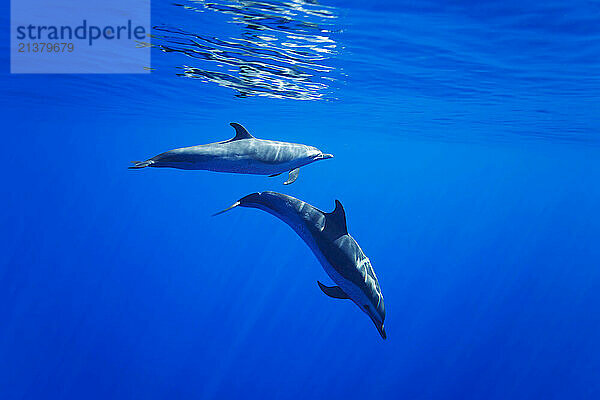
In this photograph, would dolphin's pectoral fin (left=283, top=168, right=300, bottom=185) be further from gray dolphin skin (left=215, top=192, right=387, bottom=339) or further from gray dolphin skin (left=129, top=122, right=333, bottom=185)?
gray dolphin skin (left=215, top=192, right=387, bottom=339)

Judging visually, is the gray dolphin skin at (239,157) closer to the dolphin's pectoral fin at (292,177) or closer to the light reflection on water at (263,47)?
the dolphin's pectoral fin at (292,177)

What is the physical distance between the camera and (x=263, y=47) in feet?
36.2

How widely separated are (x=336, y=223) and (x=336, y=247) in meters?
0.35

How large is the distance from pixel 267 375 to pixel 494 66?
1239 inches

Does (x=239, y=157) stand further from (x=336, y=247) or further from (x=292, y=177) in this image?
(x=336, y=247)

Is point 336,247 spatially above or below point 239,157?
below

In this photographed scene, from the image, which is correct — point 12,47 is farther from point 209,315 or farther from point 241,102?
point 209,315

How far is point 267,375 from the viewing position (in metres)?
34.1

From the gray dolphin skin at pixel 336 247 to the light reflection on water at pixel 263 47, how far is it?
4.77 m

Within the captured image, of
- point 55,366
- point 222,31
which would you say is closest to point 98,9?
point 222,31

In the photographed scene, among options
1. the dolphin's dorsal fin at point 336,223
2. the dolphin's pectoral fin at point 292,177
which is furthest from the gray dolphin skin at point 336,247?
the dolphin's pectoral fin at point 292,177

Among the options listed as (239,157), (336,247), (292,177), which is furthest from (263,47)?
(336,247)

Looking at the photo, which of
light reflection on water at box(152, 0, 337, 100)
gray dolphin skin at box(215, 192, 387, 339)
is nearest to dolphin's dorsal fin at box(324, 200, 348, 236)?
gray dolphin skin at box(215, 192, 387, 339)

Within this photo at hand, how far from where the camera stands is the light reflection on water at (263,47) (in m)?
8.28
